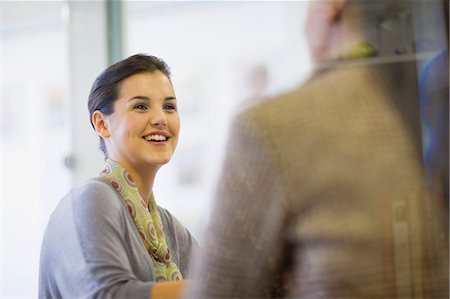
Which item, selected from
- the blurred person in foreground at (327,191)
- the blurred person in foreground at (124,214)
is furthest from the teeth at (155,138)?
the blurred person in foreground at (327,191)

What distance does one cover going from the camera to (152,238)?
891 millimetres

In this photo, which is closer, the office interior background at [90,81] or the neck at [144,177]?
the neck at [144,177]

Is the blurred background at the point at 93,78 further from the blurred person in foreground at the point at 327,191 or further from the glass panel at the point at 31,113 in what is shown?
the blurred person in foreground at the point at 327,191

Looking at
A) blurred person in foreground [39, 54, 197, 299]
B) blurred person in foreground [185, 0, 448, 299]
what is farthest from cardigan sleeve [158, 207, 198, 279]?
blurred person in foreground [185, 0, 448, 299]

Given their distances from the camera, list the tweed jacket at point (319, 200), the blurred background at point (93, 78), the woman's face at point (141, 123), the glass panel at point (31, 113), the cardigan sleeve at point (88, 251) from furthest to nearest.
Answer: the glass panel at point (31, 113)
the blurred background at point (93, 78)
the woman's face at point (141, 123)
the cardigan sleeve at point (88, 251)
the tweed jacket at point (319, 200)

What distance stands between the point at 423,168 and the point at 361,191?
0.08 m

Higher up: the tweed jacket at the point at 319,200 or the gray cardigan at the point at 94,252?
the tweed jacket at the point at 319,200

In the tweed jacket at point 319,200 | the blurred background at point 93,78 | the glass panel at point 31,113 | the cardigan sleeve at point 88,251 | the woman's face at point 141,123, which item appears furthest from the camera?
the glass panel at point 31,113

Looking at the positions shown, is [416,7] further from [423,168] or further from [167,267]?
[167,267]

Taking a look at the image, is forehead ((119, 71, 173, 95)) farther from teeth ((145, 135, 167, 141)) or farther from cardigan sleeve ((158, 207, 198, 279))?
cardigan sleeve ((158, 207, 198, 279))

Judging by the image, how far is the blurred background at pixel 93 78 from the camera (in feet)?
3.33

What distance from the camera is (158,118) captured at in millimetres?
917

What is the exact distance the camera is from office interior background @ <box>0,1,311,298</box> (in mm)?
1030

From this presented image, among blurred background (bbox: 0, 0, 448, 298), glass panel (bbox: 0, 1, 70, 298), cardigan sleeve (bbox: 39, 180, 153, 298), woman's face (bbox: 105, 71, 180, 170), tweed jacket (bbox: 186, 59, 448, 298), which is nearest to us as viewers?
tweed jacket (bbox: 186, 59, 448, 298)
